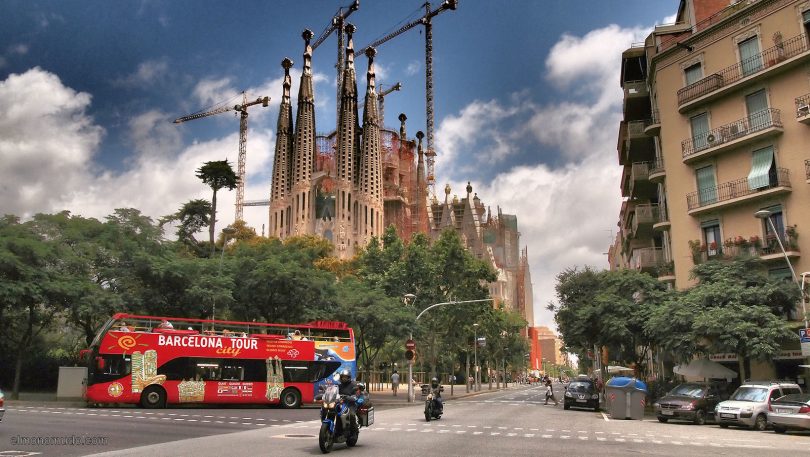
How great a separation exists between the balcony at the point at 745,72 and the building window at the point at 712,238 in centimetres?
653

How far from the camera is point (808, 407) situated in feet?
60.7

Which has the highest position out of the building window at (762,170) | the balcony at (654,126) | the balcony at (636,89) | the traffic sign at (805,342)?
the balcony at (636,89)

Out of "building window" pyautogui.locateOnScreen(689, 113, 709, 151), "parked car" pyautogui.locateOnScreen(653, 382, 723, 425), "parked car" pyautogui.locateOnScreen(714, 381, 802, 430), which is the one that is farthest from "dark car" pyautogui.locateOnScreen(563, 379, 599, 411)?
"building window" pyautogui.locateOnScreen(689, 113, 709, 151)

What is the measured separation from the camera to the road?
12.8 m

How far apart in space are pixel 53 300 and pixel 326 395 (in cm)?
2372

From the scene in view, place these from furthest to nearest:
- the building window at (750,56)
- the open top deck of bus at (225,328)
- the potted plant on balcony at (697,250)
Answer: the potted plant on balcony at (697,250)
the building window at (750,56)
the open top deck of bus at (225,328)

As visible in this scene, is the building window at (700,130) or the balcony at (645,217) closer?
the building window at (700,130)

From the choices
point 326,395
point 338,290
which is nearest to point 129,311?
point 338,290

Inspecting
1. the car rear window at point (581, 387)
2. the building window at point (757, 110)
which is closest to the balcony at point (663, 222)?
the building window at point (757, 110)

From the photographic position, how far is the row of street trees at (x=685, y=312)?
80.1 feet

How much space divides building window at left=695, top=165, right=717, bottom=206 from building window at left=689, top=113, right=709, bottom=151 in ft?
4.22

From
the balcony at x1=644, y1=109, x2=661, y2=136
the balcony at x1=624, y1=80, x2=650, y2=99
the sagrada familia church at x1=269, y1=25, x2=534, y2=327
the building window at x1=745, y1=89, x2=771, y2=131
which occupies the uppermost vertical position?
the sagrada familia church at x1=269, y1=25, x2=534, y2=327

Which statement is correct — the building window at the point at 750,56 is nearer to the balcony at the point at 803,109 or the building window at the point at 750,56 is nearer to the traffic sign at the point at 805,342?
the balcony at the point at 803,109

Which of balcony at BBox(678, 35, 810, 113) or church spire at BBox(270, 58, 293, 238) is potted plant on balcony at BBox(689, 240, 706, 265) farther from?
church spire at BBox(270, 58, 293, 238)
